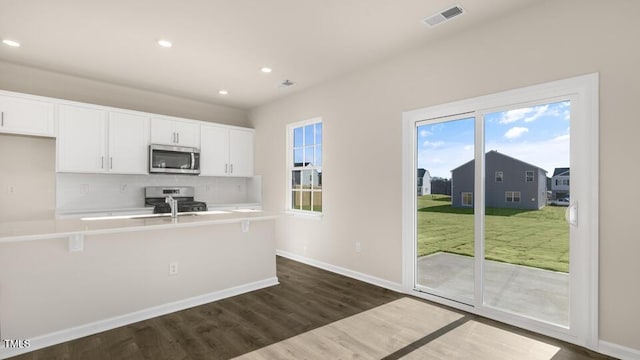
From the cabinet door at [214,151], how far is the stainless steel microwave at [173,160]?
183 mm

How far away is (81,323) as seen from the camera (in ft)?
8.41

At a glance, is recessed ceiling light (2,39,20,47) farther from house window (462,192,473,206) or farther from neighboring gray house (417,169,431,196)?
house window (462,192,473,206)

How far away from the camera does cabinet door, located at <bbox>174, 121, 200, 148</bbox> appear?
5133 millimetres

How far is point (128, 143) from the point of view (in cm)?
462

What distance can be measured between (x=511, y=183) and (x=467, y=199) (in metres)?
0.43

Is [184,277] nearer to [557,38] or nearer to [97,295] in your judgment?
[97,295]

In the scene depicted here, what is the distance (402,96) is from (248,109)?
12.1 feet

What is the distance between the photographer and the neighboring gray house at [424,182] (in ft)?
11.5

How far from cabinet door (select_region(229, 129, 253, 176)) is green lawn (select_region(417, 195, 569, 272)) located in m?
3.62

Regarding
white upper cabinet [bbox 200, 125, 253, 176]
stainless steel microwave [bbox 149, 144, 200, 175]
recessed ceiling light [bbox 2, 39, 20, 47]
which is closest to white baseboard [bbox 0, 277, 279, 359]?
stainless steel microwave [bbox 149, 144, 200, 175]

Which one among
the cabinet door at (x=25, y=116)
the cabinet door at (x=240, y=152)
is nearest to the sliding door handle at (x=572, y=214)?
the cabinet door at (x=240, y=152)

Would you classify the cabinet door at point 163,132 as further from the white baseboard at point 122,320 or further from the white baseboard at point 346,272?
the white baseboard at point 122,320

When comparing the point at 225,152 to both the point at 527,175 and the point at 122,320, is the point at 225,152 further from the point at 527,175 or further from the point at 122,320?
the point at 527,175

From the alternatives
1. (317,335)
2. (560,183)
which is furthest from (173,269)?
(560,183)
